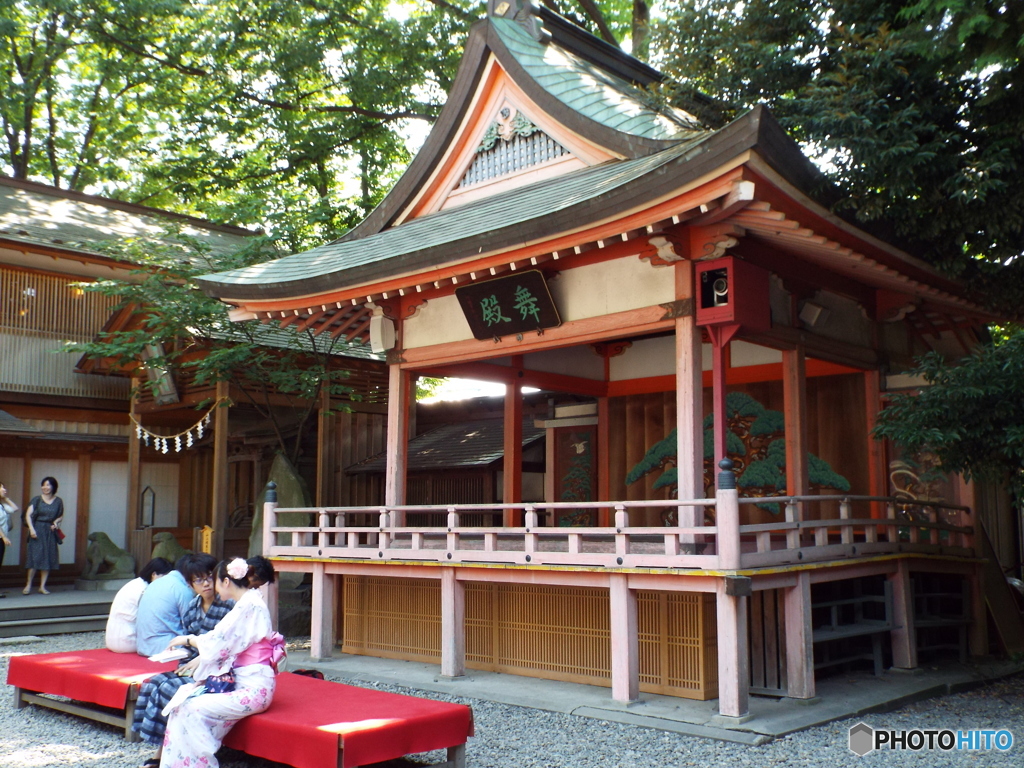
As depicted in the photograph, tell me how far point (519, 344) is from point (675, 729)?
13.8ft

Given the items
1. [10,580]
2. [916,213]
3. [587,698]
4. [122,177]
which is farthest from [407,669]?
[122,177]

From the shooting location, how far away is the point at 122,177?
2544 centimetres

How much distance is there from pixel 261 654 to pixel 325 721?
2.05 ft

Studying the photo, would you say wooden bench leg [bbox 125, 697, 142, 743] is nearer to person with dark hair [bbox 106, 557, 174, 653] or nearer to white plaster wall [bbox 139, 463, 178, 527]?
person with dark hair [bbox 106, 557, 174, 653]

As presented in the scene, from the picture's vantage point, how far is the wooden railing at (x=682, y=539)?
753 centimetres

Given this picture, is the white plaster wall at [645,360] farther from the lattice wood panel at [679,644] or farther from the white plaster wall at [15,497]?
the white plaster wall at [15,497]

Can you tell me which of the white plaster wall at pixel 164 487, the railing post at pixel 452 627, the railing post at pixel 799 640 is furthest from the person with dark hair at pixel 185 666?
the white plaster wall at pixel 164 487

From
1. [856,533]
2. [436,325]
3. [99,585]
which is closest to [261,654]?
[436,325]

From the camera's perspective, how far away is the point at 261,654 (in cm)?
583

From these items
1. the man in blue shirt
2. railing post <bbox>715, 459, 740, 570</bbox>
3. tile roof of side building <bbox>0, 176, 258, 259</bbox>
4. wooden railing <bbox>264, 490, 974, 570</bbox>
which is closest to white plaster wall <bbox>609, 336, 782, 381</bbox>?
wooden railing <bbox>264, 490, 974, 570</bbox>

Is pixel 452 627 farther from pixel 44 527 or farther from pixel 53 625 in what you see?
pixel 44 527

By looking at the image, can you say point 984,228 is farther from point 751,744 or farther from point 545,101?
point 751,744

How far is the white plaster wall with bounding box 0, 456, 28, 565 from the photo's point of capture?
16.3 metres

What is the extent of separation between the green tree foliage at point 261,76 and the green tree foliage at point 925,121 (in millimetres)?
11212
